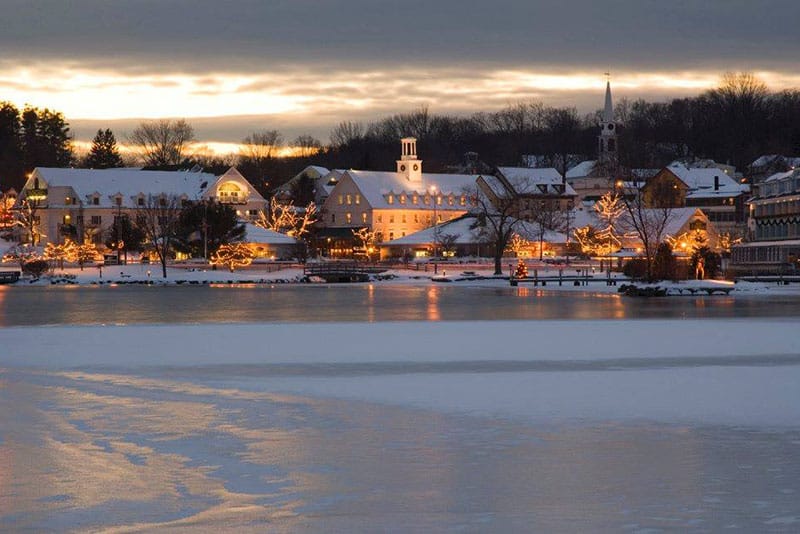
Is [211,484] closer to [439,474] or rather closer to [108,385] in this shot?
[439,474]

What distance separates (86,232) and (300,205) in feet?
122

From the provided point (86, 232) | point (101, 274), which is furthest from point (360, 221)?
point (101, 274)

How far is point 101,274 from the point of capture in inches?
3179

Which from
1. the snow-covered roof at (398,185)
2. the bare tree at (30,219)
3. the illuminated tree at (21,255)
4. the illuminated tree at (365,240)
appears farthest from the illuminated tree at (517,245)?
the bare tree at (30,219)

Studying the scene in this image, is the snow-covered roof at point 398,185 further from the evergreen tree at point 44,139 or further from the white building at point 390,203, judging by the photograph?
the evergreen tree at point 44,139

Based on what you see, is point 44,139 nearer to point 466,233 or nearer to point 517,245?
point 466,233

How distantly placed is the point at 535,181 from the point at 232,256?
6572 centimetres

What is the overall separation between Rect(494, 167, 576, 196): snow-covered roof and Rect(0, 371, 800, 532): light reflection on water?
416 ft

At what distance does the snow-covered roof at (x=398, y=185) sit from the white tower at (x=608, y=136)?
42540mm

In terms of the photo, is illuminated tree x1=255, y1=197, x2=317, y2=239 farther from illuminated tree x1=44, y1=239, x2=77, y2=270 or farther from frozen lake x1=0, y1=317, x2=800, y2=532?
frozen lake x1=0, y1=317, x2=800, y2=532

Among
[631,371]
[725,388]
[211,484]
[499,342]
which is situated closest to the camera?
[211,484]

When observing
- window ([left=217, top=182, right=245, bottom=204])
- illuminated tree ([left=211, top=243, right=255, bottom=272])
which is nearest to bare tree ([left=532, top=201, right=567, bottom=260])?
illuminated tree ([left=211, top=243, right=255, bottom=272])

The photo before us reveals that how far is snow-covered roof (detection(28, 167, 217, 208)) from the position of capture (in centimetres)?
12188

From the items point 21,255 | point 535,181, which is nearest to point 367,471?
point 21,255
